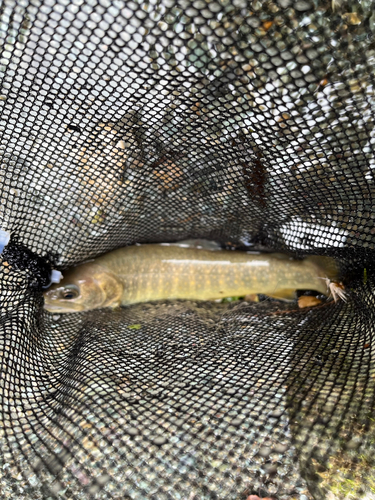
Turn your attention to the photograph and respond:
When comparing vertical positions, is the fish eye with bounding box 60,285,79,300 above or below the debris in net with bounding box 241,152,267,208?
below

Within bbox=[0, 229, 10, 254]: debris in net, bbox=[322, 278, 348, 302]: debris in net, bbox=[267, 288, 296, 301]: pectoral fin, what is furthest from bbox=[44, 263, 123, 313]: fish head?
bbox=[322, 278, 348, 302]: debris in net

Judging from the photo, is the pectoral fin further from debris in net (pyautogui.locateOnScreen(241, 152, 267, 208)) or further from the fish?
debris in net (pyautogui.locateOnScreen(241, 152, 267, 208))

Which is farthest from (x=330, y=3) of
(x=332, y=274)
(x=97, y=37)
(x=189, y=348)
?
(x=189, y=348)

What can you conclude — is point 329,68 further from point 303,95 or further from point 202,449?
point 202,449

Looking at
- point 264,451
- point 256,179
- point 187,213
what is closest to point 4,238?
point 187,213

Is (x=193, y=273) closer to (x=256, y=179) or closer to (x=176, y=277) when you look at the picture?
(x=176, y=277)

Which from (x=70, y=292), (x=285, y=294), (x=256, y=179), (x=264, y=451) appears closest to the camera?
(x=264, y=451)

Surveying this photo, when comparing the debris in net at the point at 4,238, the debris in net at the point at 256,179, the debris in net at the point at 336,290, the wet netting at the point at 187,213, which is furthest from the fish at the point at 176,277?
the debris in net at the point at 256,179
